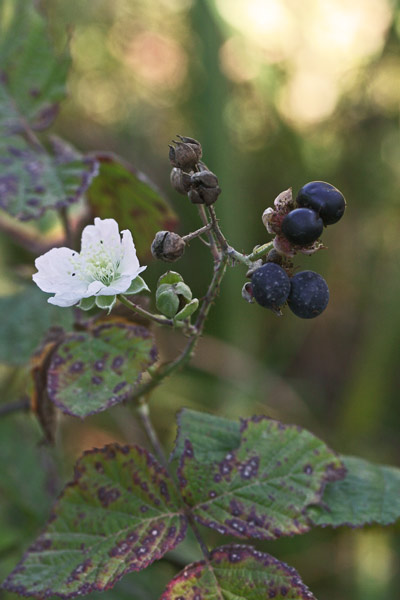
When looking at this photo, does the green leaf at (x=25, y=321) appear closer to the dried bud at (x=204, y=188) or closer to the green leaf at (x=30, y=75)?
the green leaf at (x=30, y=75)

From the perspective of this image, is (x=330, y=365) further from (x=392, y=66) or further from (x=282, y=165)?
(x=392, y=66)

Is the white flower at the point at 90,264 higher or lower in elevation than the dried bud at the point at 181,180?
lower

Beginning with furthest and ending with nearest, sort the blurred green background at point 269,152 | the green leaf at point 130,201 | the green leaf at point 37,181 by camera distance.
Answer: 1. the blurred green background at point 269,152
2. the green leaf at point 130,201
3. the green leaf at point 37,181

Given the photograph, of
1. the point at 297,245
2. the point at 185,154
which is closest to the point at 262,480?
the point at 297,245

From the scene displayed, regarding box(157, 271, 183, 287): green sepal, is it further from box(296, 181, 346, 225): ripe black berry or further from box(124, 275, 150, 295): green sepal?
box(296, 181, 346, 225): ripe black berry

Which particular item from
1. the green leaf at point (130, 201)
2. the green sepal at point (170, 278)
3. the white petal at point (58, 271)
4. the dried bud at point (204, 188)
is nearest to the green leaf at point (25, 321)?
the green leaf at point (130, 201)

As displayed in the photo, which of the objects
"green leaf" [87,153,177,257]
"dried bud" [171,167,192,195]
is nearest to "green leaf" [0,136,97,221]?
"green leaf" [87,153,177,257]

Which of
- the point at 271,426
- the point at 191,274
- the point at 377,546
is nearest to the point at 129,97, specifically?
the point at 191,274
